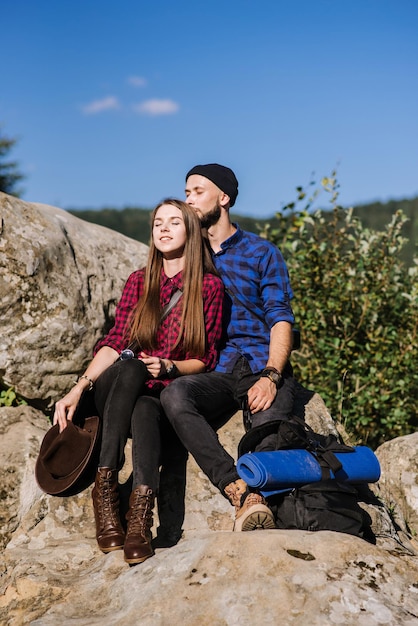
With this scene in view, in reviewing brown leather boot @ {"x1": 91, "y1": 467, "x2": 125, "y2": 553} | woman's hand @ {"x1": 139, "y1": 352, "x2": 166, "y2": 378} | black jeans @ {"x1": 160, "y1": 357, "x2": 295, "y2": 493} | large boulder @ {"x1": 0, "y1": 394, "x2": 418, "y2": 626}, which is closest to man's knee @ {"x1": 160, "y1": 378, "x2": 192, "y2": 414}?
black jeans @ {"x1": 160, "y1": 357, "x2": 295, "y2": 493}

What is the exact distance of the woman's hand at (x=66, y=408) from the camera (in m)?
4.18

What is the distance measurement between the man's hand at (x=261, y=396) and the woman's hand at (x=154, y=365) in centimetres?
56

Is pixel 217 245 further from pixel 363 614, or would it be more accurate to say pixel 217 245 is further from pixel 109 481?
pixel 363 614

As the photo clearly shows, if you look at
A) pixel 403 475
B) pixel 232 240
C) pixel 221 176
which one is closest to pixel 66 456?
pixel 232 240

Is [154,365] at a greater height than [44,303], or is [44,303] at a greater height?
[44,303]

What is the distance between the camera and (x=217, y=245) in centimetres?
498

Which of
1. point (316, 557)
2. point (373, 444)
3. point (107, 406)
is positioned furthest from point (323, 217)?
point (316, 557)

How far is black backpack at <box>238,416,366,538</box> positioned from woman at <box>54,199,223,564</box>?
2.31ft

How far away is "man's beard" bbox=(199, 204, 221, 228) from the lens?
4.96 m

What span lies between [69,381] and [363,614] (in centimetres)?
327

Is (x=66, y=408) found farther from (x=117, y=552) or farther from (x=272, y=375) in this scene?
(x=272, y=375)

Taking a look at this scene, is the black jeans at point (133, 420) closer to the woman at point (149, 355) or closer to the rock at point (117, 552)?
the woman at point (149, 355)

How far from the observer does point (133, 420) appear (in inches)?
155

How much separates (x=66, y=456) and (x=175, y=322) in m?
1.07
